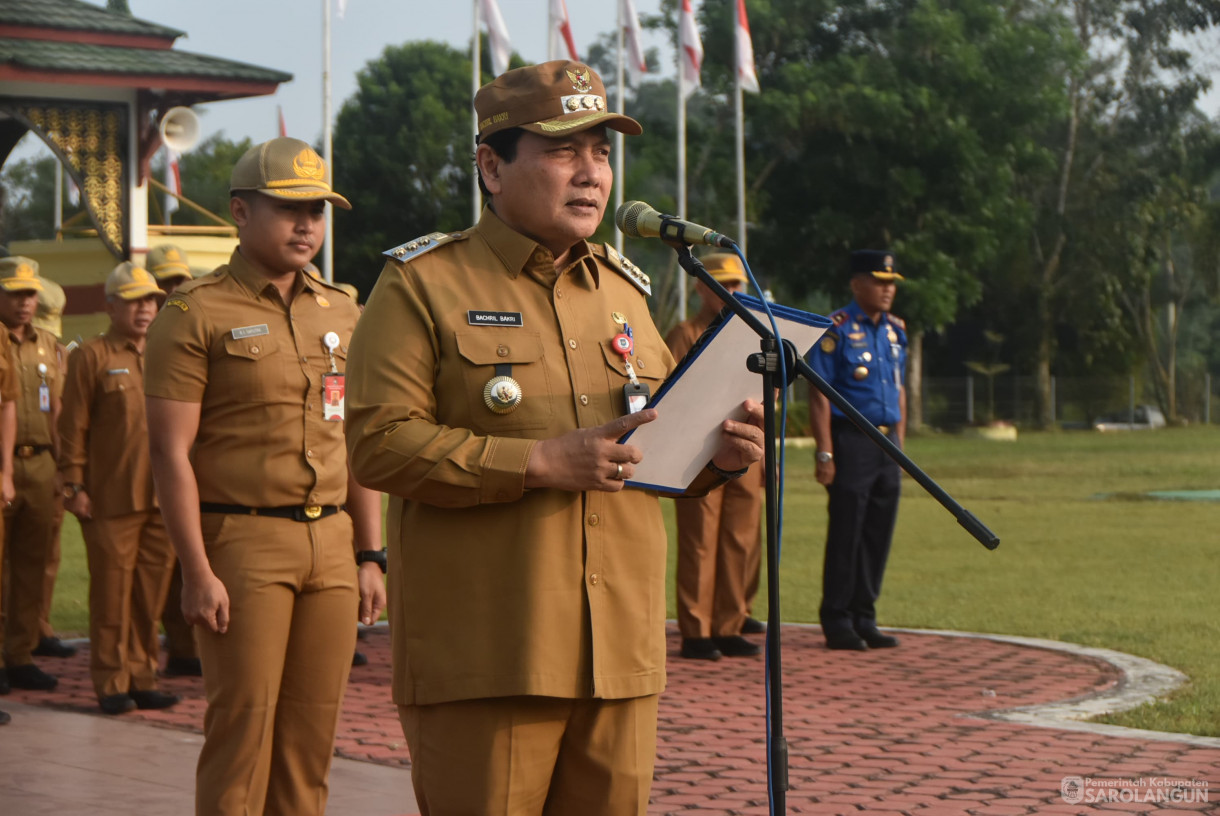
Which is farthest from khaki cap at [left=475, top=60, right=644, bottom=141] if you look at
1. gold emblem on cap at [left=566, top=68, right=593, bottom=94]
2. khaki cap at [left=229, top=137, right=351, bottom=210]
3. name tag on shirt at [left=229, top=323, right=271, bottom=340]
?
Result: name tag on shirt at [left=229, top=323, right=271, bottom=340]

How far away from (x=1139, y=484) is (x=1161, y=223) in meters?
35.6

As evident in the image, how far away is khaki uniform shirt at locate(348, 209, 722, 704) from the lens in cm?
321

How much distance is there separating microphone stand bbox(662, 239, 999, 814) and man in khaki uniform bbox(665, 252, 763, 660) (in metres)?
6.32

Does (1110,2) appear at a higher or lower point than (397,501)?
higher

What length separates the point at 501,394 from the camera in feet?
10.7

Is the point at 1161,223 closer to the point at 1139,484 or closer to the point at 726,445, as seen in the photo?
the point at 1139,484

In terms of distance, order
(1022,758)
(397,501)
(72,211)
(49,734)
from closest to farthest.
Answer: (397,501), (1022,758), (49,734), (72,211)

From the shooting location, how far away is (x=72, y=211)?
6875 cm

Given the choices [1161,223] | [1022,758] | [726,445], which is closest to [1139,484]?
[1022,758]

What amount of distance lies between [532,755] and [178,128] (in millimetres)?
19847

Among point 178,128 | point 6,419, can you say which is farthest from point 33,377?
point 178,128

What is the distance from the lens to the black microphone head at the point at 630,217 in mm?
3463

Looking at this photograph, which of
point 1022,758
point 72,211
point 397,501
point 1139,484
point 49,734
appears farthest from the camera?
point 72,211

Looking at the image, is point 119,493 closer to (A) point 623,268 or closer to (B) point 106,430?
(B) point 106,430
